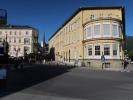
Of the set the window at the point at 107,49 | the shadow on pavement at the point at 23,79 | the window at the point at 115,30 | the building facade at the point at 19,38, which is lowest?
the shadow on pavement at the point at 23,79

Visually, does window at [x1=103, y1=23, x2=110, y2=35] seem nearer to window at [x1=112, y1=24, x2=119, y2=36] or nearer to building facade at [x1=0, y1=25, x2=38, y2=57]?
window at [x1=112, y1=24, x2=119, y2=36]

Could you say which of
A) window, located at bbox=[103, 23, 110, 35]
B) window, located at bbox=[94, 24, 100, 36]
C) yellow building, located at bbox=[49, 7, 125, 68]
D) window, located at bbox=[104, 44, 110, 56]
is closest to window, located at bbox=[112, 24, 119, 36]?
yellow building, located at bbox=[49, 7, 125, 68]

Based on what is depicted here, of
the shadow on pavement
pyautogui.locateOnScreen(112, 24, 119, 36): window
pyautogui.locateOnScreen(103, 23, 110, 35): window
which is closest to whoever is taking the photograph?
the shadow on pavement

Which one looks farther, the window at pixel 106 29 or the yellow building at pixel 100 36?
the window at pixel 106 29

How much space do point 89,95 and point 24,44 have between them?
119 metres

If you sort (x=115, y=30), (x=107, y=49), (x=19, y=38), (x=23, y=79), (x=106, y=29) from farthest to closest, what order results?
1. (x=19, y=38)
2. (x=115, y=30)
3. (x=106, y=29)
4. (x=107, y=49)
5. (x=23, y=79)

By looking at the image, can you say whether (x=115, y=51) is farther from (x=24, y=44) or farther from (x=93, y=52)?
(x=24, y=44)

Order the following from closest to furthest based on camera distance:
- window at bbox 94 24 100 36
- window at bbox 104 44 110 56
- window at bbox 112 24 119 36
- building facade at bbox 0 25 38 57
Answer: window at bbox 104 44 110 56 → window at bbox 112 24 119 36 → window at bbox 94 24 100 36 → building facade at bbox 0 25 38 57

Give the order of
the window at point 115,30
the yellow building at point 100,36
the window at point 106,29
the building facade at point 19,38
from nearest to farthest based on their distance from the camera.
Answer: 1. the yellow building at point 100,36
2. the window at point 106,29
3. the window at point 115,30
4. the building facade at point 19,38

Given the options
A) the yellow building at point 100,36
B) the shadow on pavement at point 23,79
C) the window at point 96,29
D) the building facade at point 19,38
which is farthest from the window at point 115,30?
the building facade at point 19,38

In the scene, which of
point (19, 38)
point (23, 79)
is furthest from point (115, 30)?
point (19, 38)

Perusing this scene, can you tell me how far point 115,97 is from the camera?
45.0ft

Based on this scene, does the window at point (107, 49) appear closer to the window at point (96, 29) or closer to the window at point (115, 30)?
the window at point (115, 30)

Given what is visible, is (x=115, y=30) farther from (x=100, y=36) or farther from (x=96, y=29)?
(x=96, y=29)
